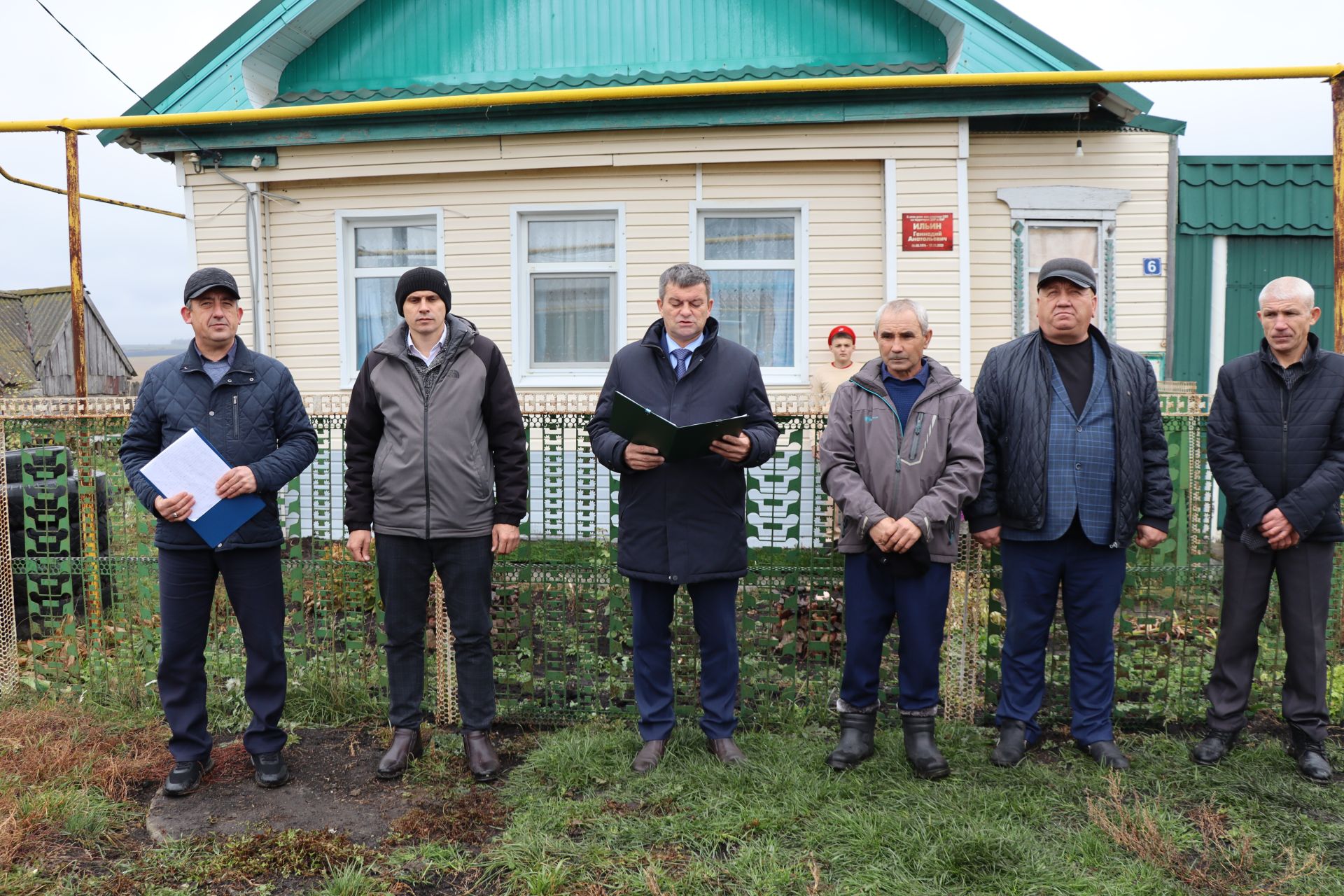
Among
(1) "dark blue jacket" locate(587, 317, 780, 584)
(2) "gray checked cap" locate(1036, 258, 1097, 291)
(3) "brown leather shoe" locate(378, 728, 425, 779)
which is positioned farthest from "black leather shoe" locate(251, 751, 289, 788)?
(2) "gray checked cap" locate(1036, 258, 1097, 291)

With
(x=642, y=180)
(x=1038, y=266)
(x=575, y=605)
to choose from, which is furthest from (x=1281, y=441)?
(x=642, y=180)

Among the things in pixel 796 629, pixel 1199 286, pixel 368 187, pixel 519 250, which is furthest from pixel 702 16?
pixel 796 629

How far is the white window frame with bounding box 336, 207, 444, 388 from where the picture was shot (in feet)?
28.4

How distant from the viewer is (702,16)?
8.56 metres

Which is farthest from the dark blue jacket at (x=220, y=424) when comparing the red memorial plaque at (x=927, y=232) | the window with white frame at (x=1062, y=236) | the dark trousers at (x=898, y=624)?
the window with white frame at (x=1062, y=236)

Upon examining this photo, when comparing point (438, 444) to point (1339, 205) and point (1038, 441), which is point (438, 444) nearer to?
point (1038, 441)

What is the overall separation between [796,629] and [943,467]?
1.14 m

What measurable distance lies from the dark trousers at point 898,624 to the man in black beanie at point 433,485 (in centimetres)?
140

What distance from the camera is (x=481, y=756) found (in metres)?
3.65

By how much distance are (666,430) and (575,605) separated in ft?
4.48

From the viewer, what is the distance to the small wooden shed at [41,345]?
92.8 feet

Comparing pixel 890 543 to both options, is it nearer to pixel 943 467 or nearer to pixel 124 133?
pixel 943 467

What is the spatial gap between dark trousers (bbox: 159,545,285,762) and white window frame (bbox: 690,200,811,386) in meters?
5.51

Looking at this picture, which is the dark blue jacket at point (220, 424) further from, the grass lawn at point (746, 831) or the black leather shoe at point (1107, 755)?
the black leather shoe at point (1107, 755)
